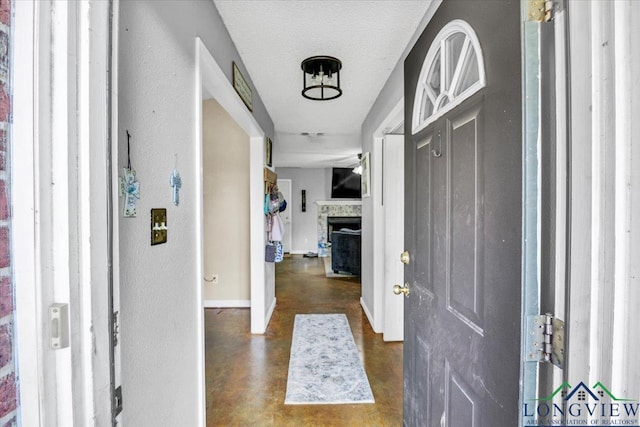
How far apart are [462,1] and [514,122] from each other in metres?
0.52

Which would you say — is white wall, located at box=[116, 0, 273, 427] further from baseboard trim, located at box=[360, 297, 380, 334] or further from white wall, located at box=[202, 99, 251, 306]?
white wall, located at box=[202, 99, 251, 306]

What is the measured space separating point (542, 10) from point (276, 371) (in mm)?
2507

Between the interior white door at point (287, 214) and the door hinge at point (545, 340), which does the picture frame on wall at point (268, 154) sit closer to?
the door hinge at point (545, 340)

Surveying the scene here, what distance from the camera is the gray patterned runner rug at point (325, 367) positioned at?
77.7 inches

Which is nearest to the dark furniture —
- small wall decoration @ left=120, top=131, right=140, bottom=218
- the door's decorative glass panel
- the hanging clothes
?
the hanging clothes

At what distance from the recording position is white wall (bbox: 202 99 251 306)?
3777mm

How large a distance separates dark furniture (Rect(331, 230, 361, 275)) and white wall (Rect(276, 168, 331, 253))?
2630mm

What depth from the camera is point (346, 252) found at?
18.2ft

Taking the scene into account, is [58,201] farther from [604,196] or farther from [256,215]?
[256,215]

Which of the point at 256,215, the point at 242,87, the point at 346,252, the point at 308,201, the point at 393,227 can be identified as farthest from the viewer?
the point at 308,201

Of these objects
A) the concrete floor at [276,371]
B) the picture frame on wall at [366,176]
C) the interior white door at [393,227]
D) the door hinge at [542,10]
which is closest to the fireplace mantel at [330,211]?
the concrete floor at [276,371]

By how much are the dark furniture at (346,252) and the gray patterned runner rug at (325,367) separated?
2237 millimetres

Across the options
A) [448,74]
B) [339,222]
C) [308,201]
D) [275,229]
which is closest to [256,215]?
[275,229]

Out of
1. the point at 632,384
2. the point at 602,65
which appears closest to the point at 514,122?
the point at 602,65
